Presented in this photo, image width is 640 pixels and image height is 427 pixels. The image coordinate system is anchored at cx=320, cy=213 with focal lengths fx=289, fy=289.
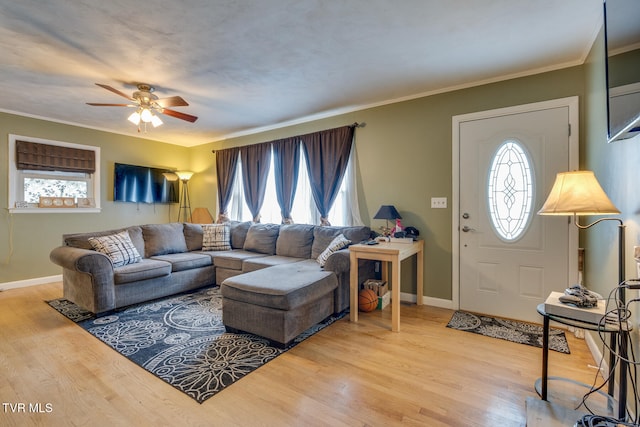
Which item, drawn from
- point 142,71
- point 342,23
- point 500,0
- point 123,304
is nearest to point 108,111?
point 142,71

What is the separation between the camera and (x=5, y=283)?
404cm

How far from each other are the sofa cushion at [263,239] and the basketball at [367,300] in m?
1.61

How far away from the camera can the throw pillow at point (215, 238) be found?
4512mm

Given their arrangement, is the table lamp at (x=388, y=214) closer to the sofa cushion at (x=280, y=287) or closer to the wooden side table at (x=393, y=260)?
the wooden side table at (x=393, y=260)

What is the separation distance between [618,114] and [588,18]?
1288mm

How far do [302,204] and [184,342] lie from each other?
8.60 ft

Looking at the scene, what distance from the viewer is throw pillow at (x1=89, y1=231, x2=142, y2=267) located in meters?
3.30

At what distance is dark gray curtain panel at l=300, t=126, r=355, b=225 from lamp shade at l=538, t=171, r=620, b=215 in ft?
8.56

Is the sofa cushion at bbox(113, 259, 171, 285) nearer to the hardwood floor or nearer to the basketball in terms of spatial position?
the hardwood floor

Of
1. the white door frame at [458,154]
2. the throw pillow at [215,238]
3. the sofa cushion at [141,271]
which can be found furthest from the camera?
the throw pillow at [215,238]

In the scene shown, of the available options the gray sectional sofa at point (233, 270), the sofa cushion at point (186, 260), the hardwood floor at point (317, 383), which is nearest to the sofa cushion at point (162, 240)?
the gray sectional sofa at point (233, 270)

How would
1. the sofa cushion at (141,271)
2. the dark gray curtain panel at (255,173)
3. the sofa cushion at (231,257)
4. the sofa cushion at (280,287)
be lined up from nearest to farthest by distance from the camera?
1. the sofa cushion at (280,287)
2. the sofa cushion at (141,271)
3. the sofa cushion at (231,257)
4. the dark gray curtain panel at (255,173)

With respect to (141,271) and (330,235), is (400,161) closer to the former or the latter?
(330,235)

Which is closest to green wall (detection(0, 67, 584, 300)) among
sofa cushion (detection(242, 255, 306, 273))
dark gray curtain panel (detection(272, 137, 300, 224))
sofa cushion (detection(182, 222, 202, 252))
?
dark gray curtain panel (detection(272, 137, 300, 224))
